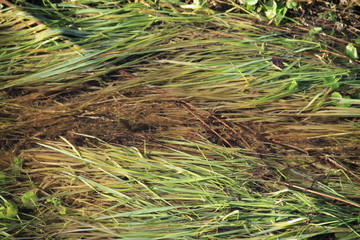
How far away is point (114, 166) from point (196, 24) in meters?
1.06

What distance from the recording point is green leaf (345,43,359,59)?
2.02 metres

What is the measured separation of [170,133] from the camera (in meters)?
1.92

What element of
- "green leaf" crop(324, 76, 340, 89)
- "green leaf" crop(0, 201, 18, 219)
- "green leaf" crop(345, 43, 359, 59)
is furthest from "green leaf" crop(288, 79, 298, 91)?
"green leaf" crop(0, 201, 18, 219)

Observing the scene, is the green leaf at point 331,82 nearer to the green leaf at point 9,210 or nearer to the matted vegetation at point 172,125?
the matted vegetation at point 172,125

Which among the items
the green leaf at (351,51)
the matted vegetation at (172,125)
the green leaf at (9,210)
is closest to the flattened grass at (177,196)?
the matted vegetation at (172,125)

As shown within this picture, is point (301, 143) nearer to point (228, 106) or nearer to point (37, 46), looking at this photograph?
point (228, 106)

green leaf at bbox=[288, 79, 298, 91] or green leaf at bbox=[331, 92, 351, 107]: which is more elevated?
green leaf at bbox=[288, 79, 298, 91]

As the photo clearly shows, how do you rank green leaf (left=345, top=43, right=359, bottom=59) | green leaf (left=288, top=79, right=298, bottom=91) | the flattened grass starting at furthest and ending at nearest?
green leaf (left=345, top=43, right=359, bottom=59) → green leaf (left=288, top=79, right=298, bottom=91) → the flattened grass

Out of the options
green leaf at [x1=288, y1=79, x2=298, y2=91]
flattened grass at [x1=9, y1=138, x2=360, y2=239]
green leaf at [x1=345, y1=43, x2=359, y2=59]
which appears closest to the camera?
flattened grass at [x1=9, y1=138, x2=360, y2=239]

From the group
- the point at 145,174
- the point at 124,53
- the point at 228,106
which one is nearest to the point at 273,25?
the point at 228,106

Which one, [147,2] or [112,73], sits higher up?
[147,2]

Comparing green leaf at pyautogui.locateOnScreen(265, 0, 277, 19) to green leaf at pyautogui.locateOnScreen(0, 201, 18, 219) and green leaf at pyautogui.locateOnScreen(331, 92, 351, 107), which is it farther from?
green leaf at pyautogui.locateOnScreen(0, 201, 18, 219)

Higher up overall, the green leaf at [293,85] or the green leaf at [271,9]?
the green leaf at [271,9]

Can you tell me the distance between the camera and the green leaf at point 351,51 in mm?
2023
